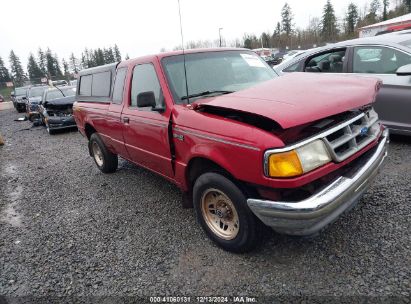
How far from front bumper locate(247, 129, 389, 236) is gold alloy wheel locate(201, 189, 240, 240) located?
44 cm

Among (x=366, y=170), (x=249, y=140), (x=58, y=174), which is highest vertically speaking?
(x=249, y=140)

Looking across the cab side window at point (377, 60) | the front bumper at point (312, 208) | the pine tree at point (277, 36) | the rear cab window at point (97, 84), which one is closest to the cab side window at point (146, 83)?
the rear cab window at point (97, 84)

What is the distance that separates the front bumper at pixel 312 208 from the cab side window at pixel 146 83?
1665 mm

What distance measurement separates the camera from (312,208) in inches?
92.2

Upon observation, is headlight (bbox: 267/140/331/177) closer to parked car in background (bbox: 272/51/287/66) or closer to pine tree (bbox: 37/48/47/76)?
parked car in background (bbox: 272/51/287/66)

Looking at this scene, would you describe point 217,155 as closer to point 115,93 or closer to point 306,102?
point 306,102

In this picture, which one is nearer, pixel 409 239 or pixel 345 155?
pixel 345 155

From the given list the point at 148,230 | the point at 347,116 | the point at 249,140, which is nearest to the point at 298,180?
the point at 249,140

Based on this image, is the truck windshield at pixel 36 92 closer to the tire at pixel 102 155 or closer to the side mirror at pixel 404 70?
the tire at pixel 102 155

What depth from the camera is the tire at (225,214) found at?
9.03 ft

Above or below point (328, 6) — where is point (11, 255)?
below

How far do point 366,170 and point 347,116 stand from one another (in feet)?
1.70

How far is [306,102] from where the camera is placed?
2.62 metres

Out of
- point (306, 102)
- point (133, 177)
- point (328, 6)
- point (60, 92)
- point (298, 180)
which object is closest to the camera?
point (298, 180)
